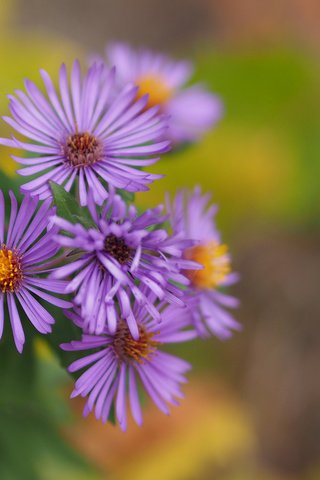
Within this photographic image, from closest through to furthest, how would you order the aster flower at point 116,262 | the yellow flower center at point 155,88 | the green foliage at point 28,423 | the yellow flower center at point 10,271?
the aster flower at point 116,262 → the yellow flower center at point 10,271 → the green foliage at point 28,423 → the yellow flower center at point 155,88

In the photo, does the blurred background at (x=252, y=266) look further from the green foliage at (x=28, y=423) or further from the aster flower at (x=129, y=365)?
the aster flower at (x=129, y=365)

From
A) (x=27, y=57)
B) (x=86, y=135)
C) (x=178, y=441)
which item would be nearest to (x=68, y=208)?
(x=86, y=135)

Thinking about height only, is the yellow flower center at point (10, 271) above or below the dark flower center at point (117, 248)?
below

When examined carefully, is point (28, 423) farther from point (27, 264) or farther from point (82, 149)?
point (82, 149)

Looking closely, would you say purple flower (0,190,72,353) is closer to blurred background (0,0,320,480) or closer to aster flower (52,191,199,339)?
aster flower (52,191,199,339)

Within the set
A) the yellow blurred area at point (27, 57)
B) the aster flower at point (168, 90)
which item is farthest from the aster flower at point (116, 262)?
the yellow blurred area at point (27, 57)

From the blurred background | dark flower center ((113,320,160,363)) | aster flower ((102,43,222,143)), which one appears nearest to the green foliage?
dark flower center ((113,320,160,363))
